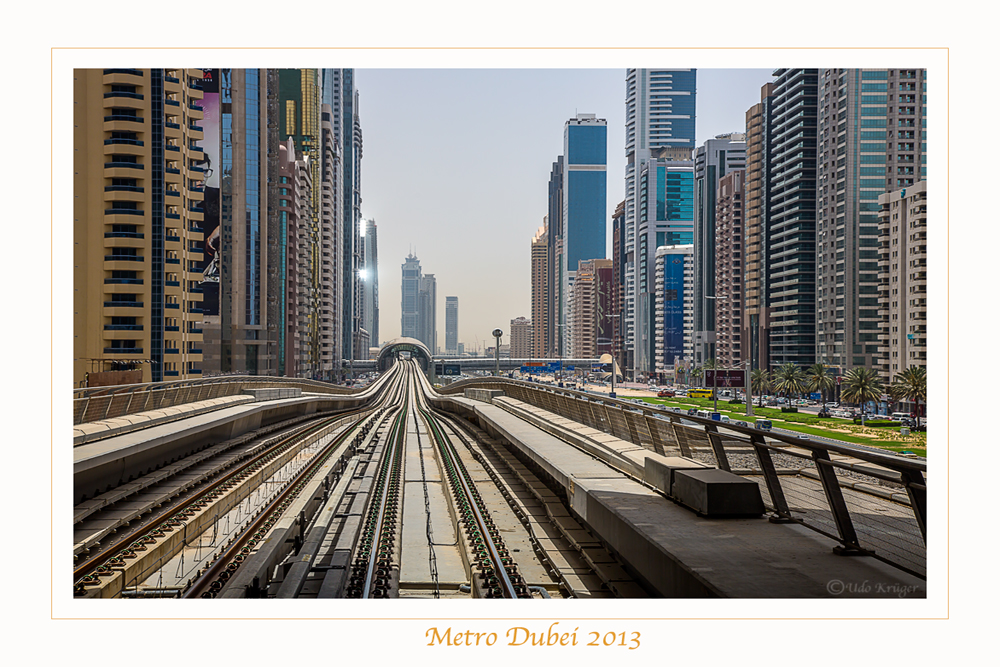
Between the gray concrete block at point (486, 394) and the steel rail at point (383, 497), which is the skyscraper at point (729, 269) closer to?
the gray concrete block at point (486, 394)

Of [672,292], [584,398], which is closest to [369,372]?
[672,292]

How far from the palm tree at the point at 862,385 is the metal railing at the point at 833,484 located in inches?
510

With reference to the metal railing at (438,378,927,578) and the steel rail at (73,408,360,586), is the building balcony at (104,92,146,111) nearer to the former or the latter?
the steel rail at (73,408,360,586)

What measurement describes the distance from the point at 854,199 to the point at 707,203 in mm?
128925

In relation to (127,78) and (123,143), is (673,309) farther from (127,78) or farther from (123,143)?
(127,78)

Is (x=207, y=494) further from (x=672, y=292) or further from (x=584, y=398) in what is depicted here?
(x=672, y=292)

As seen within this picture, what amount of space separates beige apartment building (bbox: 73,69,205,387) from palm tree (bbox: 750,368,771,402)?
38089mm

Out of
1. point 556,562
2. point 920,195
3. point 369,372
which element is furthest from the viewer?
point 369,372

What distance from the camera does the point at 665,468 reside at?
25.0 feet

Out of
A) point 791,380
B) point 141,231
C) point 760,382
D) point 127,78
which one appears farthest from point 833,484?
point 127,78

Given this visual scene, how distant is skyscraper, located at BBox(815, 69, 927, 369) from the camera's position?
59.7 ft

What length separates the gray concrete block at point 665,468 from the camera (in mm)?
7406
